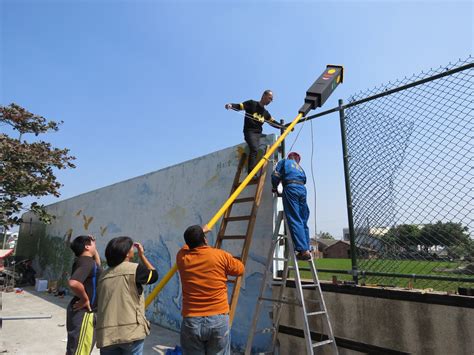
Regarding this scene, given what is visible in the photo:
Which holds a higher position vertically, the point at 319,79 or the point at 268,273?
the point at 319,79

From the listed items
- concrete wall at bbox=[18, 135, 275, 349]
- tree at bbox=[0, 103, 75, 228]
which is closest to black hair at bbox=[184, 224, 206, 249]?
concrete wall at bbox=[18, 135, 275, 349]

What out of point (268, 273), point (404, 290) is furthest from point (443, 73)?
point (268, 273)

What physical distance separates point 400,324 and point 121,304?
→ 7.97 feet

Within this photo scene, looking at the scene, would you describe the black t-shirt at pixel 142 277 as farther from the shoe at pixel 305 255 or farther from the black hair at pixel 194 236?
the shoe at pixel 305 255

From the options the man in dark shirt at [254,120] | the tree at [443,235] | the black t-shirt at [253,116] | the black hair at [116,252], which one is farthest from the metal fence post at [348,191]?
the black hair at [116,252]

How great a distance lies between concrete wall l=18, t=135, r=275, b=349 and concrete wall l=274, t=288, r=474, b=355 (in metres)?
1.06

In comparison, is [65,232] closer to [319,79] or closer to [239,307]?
[239,307]

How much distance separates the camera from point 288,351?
152 inches

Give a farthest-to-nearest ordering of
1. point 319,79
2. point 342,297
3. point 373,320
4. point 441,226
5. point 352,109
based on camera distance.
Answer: point 319,79, point 352,109, point 342,297, point 373,320, point 441,226

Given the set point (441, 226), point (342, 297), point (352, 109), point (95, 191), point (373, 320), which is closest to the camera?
point (441, 226)

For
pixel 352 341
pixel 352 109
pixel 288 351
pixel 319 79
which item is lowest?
pixel 288 351

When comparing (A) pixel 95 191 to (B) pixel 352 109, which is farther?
(A) pixel 95 191

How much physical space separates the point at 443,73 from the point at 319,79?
5.39 ft

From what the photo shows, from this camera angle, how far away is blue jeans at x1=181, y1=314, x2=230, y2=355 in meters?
2.54
